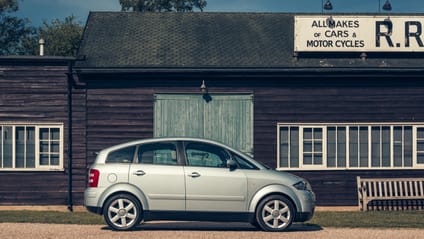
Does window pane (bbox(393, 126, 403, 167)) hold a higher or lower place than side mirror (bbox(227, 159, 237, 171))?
higher

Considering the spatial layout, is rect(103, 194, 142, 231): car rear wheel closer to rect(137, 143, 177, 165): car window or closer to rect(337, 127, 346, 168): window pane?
rect(137, 143, 177, 165): car window

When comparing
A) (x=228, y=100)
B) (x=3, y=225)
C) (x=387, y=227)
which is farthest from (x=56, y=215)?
(x=387, y=227)

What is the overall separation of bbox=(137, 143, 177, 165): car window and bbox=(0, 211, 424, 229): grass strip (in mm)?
2259

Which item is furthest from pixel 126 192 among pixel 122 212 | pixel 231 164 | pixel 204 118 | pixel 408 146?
pixel 408 146

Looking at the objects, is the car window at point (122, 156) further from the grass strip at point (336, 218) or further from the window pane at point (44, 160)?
the window pane at point (44, 160)

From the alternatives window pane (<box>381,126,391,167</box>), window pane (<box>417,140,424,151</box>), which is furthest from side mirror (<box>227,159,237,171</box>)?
window pane (<box>417,140,424,151</box>)

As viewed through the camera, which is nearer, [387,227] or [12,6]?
[387,227]

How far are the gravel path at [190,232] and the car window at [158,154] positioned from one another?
1147 millimetres

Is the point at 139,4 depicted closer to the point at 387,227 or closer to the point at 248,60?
the point at 248,60

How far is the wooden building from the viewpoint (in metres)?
21.7

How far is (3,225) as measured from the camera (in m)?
15.6

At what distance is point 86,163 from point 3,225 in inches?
245

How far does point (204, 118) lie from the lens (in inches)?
853

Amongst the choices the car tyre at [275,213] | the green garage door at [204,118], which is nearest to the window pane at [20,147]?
the green garage door at [204,118]
